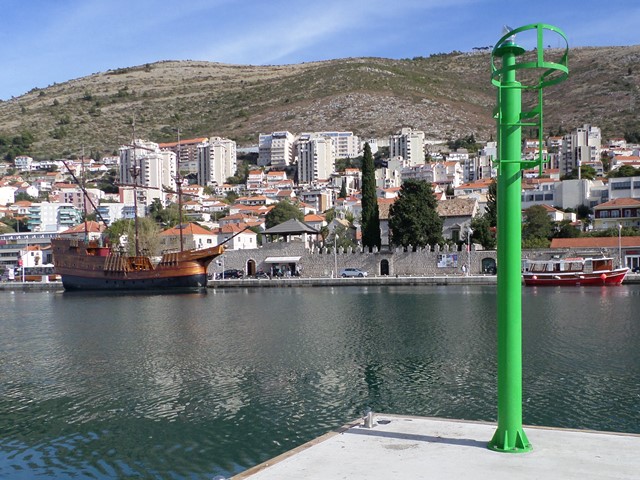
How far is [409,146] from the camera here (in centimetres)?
14025

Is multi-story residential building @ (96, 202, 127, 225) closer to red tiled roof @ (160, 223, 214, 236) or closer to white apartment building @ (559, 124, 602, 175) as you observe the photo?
red tiled roof @ (160, 223, 214, 236)

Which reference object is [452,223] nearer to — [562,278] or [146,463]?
[562,278]

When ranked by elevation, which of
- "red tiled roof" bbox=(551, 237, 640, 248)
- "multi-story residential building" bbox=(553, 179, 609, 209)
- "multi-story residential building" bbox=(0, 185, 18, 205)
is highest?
"multi-story residential building" bbox=(0, 185, 18, 205)

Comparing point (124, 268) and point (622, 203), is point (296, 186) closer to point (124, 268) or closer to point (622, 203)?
point (622, 203)

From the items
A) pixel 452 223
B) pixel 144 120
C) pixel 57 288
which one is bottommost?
pixel 57 288

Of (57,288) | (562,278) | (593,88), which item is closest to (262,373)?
(562,278)

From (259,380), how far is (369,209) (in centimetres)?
4152

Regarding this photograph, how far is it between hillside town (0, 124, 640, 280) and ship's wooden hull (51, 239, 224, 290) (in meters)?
3.86

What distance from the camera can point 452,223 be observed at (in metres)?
60.7

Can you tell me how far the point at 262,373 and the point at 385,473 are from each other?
10.1 metres

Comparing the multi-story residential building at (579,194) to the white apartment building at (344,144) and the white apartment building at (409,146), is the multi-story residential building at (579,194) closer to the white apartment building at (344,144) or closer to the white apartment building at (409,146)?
the white apartment building at (409,146)

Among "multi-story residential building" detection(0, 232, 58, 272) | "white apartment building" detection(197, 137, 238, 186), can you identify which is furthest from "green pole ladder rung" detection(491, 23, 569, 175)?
"white apartment building" detection(197, 137, 238, 186)

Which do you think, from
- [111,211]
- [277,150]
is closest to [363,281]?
[111,211]

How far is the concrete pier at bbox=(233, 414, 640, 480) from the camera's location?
6.35m
